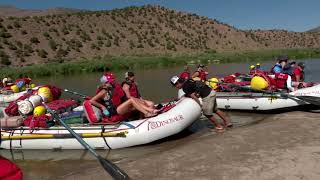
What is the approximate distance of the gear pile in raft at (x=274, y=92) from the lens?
11938mm

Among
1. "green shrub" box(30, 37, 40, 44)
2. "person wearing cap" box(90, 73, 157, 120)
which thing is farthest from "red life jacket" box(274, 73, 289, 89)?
"green shrub" box(30, 37, 40, 44)

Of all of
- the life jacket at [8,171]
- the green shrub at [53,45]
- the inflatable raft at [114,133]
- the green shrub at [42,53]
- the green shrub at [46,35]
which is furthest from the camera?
the green shrub at [46,35]

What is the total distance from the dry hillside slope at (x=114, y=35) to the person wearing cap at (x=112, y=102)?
112 ft

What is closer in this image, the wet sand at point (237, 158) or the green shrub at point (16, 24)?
the wet sand at point (237, 158)

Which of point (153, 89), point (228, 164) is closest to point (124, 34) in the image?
point (153, 89)

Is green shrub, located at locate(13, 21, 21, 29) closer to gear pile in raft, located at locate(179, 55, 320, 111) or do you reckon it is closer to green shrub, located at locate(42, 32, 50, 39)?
green shrub, located at locate(42, 32, 50, 39)

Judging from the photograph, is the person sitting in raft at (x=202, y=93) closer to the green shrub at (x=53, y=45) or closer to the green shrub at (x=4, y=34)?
the green shrub at (x=53, y=45)

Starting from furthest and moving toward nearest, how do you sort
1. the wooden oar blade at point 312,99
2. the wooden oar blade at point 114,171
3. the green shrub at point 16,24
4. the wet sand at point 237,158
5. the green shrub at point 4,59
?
the green shrub at point 16,24 → the green shrub at point 4,59 → the wooden oar blade at point 312,99 → the wet sand at point 237,158 → the wooden oar blade at point 114,171

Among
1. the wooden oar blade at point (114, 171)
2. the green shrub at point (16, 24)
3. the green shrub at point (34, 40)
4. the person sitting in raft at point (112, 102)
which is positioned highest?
the green shrub at point (16, 24)

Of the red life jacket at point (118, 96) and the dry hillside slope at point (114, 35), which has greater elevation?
the dry hillside slope at point (114, 35)

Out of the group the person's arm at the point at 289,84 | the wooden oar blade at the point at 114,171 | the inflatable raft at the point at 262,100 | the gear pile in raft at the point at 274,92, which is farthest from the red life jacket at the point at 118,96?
the person's arm at the point at 289,84

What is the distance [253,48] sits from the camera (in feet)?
248

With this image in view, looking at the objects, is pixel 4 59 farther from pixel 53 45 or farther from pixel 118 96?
pixel 118 96

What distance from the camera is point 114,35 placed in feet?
203
